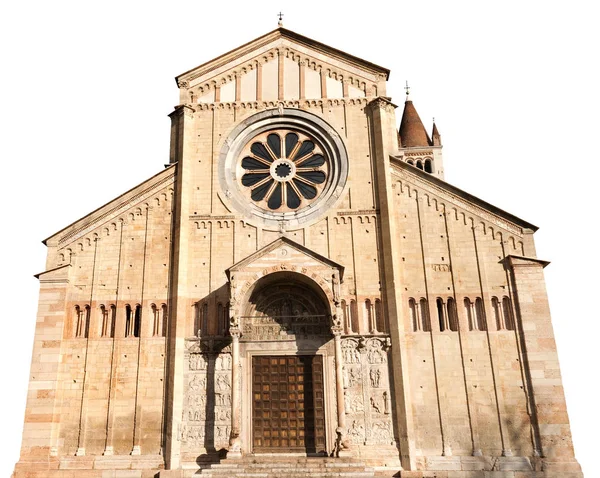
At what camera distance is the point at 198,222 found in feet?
62.6

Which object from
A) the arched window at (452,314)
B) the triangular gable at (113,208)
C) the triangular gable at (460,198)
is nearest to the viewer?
the arched window at (452,314)

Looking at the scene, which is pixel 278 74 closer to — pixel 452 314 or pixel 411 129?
pixel 452 314

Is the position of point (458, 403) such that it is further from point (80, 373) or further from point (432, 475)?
point (80, 373)

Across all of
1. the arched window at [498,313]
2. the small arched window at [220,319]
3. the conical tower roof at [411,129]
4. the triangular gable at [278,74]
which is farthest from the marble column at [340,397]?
the conical tower roof at [411,129]

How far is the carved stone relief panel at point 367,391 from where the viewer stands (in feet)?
53.8

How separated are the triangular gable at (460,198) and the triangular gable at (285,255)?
4.45 metres

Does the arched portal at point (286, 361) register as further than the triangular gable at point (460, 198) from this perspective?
No

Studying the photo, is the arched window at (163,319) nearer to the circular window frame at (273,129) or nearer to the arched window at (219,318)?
the arched window at (219,318)

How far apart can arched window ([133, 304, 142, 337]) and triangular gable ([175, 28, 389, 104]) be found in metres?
8.14

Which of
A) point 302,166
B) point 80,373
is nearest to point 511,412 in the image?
point 302,166

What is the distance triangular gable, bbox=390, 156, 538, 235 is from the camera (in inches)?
709

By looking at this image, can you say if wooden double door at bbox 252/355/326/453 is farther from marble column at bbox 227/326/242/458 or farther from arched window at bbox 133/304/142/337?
arched window at bbox 133/304/142/337

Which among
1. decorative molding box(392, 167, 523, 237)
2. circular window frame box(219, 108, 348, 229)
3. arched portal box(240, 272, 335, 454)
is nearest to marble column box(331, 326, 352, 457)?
arched portal box(240, 272, 335, 454)

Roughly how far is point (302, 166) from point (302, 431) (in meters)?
9.13
